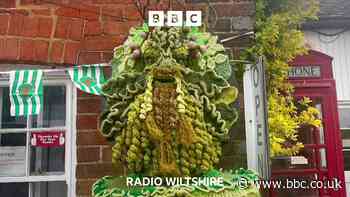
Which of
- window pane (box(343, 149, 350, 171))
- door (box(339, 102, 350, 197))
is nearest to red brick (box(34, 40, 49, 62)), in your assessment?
door (box(339, 102, 350, 197))

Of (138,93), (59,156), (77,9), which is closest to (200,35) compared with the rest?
(138,93)

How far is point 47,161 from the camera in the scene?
3316 millimetres

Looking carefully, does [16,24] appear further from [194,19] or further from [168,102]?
[168,102]

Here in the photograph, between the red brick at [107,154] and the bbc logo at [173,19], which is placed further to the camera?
the red brick at [107,154]

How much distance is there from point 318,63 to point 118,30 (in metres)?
2.11

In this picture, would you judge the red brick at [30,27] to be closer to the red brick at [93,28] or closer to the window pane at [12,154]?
the red brick at [93,28]

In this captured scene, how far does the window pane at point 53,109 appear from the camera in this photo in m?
3.35

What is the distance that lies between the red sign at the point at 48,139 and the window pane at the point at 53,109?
0.24ft

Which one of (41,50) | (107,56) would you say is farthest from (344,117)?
(41,50)

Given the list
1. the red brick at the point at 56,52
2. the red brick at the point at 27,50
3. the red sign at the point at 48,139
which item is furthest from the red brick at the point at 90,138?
the red brick at the point at 27,50

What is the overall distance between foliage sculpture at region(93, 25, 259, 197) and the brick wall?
531 millimetres

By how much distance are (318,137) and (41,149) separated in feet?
8.61

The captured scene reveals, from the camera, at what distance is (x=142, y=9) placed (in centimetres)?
330

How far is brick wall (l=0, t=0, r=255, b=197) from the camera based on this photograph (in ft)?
10.5
